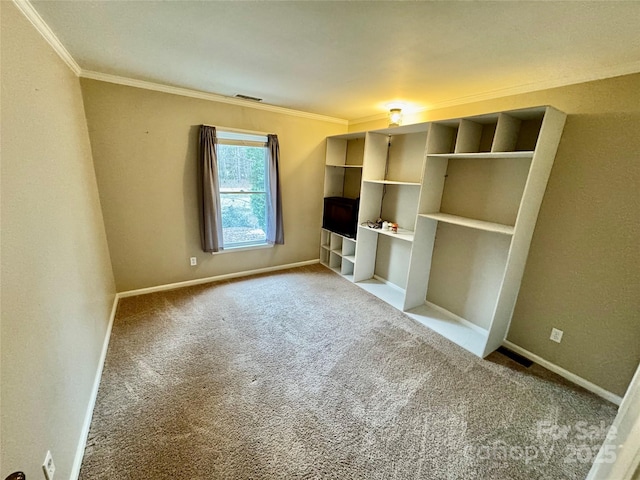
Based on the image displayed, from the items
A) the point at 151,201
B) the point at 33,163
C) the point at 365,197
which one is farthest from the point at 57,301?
the point at 365,197

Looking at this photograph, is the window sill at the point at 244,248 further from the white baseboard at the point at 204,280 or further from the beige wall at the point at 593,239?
the beige wall at the point at 593,239

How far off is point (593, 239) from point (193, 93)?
395cm

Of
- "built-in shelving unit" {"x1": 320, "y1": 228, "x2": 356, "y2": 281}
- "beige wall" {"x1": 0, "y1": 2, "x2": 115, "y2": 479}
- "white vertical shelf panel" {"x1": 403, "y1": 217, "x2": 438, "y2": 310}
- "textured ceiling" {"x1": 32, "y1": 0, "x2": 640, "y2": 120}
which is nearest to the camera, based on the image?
"beige wall" {"x1": 0, "y1": 2, "x2": 115, "y2": 479}

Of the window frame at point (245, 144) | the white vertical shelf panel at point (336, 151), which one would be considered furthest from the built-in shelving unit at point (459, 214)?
the window frame at point (245, 144)

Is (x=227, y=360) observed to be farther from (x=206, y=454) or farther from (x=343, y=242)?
(x=343, y=242)

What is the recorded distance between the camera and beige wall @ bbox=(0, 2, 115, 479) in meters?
0.94

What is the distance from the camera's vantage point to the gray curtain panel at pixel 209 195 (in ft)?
9.78

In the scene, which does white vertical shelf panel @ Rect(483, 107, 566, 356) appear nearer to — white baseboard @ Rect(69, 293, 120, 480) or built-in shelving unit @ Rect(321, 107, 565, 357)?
built-in shelving unit @ Rect(321, 107, 565, 357)

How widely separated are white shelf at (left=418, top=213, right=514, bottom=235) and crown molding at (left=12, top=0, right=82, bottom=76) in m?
3.09

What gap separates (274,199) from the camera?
361 cm

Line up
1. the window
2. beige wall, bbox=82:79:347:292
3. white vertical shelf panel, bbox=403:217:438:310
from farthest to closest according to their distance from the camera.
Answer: the window, white vertical shelf panel, bbox=403:217:438:310, beige wall, bbox=82:79:347:292

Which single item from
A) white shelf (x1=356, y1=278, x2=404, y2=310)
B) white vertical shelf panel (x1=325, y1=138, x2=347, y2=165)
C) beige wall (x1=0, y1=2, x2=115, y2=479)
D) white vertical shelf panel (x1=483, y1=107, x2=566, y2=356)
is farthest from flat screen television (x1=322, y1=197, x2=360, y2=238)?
beige wall (x1=0, y1=2, x2=115, y2=479)

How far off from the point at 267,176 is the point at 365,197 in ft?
4.51

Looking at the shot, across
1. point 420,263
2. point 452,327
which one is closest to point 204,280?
point 420,263
